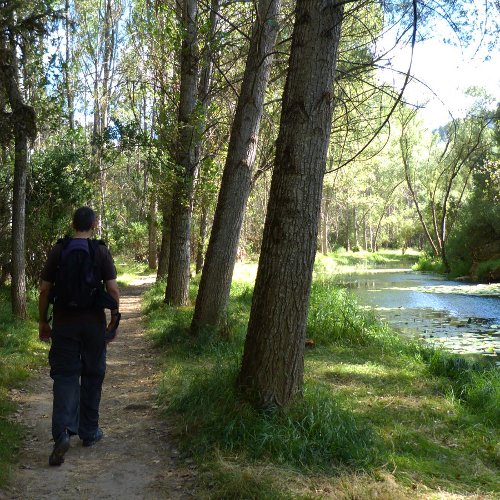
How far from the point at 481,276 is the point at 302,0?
1063 inches

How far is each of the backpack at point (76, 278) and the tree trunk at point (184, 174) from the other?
25.5 ft

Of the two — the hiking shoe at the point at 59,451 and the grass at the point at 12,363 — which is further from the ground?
the hiking shoe at the point at 59,451

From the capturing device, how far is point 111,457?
4.69 meters

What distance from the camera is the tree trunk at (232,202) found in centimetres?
923

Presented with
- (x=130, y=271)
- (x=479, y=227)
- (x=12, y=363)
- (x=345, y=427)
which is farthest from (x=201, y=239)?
(x=345, y=427)

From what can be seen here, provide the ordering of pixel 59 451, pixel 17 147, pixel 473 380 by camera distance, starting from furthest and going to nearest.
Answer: pixel 17 147 → pixel 473 380 → pixel 59 451

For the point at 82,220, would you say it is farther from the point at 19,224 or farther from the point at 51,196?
the point at 51,196

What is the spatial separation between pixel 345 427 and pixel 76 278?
2.52 metres

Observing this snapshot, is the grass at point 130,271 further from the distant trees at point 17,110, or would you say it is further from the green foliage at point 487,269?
the green foliage at point 487,269

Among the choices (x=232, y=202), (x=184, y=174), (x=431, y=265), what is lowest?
(x=431, y=265)

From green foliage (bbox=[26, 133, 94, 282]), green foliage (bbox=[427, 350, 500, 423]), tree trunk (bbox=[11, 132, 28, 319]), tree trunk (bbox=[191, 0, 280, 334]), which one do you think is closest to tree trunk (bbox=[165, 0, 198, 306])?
tree trunk (bbox=[191, 0, 280, 334])

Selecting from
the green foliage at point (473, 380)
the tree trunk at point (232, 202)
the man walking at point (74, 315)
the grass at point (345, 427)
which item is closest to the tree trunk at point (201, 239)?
the tree trunk at point (232, 202)

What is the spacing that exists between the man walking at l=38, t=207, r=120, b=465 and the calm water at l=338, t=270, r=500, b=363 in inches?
321

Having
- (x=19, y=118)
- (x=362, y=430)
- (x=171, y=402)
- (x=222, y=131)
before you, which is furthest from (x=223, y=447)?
(x=222, y=131)
